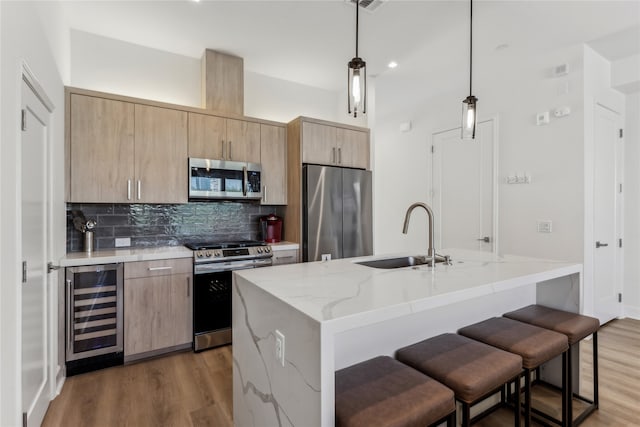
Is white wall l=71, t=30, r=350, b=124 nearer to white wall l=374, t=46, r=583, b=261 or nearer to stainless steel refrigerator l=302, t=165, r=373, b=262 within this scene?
stainless steel refrigerator l=302, t=165, r=373, b=262

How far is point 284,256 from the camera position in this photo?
11.3ft

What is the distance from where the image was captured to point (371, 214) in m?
3.94

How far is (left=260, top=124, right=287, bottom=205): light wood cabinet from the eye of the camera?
11.9 feet

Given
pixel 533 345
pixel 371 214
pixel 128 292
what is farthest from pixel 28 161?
pixel 371 214

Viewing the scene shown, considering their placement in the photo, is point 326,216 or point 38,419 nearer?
point 38,419

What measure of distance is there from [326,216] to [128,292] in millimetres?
1994

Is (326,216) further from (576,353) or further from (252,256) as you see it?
(576,353)

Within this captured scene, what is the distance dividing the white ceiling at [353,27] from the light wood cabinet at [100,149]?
2.62ft

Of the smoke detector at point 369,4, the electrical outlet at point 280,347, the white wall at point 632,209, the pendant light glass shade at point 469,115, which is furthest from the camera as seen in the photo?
the white wall at point 632,209

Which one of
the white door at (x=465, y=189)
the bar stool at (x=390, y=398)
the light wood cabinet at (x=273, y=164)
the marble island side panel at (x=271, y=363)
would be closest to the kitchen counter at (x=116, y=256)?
the light wood cabinet at (x=273, y=164)

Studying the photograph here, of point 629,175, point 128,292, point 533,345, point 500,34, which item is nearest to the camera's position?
point 533,345

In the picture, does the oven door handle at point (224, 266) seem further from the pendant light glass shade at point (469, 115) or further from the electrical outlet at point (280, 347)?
the pendant light glass shade at point (469, 115)

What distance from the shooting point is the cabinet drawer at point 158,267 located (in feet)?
8.73

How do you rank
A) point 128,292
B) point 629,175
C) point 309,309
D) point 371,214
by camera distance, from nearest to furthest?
point 309,309 < point 128,292 < point 629,175 < point 371,214
